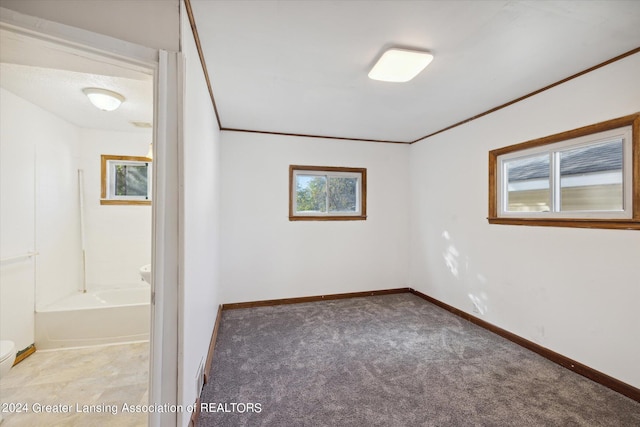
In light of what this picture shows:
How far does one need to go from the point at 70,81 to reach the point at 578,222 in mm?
4268

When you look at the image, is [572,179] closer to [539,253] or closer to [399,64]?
[539,253]

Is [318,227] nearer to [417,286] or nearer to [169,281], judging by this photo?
[417,286]

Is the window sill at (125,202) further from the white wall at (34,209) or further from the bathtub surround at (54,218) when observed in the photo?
the white wall at (34,209)

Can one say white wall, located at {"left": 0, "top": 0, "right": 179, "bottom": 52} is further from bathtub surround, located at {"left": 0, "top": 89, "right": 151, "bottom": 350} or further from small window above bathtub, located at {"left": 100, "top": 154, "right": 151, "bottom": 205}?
small window above bathtub, located at {"left": 100, "top": 154, "right": 151, "bottom": 205}

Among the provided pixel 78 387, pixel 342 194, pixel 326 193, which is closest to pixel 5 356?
pixel 78 387

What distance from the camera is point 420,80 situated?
232 cm

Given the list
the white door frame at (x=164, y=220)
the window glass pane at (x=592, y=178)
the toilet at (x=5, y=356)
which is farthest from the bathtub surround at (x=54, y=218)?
the window glass pane at (x=592, y=178)

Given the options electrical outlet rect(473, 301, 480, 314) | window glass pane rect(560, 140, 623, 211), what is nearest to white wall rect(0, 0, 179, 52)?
window glass pane rect(560, 140, 623, 211)

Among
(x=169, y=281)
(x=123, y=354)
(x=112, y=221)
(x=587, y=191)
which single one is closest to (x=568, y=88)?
(x=587, y=191)

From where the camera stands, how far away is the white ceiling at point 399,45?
150 cm

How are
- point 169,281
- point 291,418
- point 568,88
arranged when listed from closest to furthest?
point 169,281
point 291,418
point 568,88

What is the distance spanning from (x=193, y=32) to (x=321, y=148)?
2546 millimetres

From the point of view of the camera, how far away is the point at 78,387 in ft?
6.92

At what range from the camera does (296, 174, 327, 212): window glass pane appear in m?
4.02
